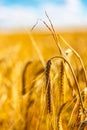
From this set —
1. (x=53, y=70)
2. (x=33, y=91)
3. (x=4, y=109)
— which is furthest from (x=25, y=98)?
(x=53, y=70)

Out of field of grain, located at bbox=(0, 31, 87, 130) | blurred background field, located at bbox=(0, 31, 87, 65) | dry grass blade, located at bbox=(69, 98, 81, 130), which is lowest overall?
dry grass blade, located at bbox=(69, 98, 81, 130)

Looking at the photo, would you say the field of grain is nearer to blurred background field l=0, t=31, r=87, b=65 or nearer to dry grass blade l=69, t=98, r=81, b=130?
dry grass blade l=69, t=98, r=81, b=130

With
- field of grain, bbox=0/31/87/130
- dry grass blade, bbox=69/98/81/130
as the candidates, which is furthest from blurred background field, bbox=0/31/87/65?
dry grass blade, bbox=69/98/81/130

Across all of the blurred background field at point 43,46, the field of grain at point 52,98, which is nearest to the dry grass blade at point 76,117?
the field of grain at point 52,98

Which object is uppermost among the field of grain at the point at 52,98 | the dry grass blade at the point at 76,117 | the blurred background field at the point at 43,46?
the blurred background field at the point at 43,46

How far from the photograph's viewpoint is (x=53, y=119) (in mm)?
1915

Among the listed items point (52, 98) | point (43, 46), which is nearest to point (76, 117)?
point (52, 98)

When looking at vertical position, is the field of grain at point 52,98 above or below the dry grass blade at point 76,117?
above

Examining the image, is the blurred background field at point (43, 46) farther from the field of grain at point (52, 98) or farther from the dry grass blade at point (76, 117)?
the dry grass blade at point (76, 117)

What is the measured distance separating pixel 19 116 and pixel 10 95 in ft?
2.65

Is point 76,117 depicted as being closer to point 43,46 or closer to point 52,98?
point 52,98

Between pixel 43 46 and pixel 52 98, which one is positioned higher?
pixel 43 46

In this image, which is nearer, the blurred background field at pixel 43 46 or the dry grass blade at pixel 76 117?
the dry grass blade at pixel 76 117

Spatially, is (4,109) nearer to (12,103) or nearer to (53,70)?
(12,103)
